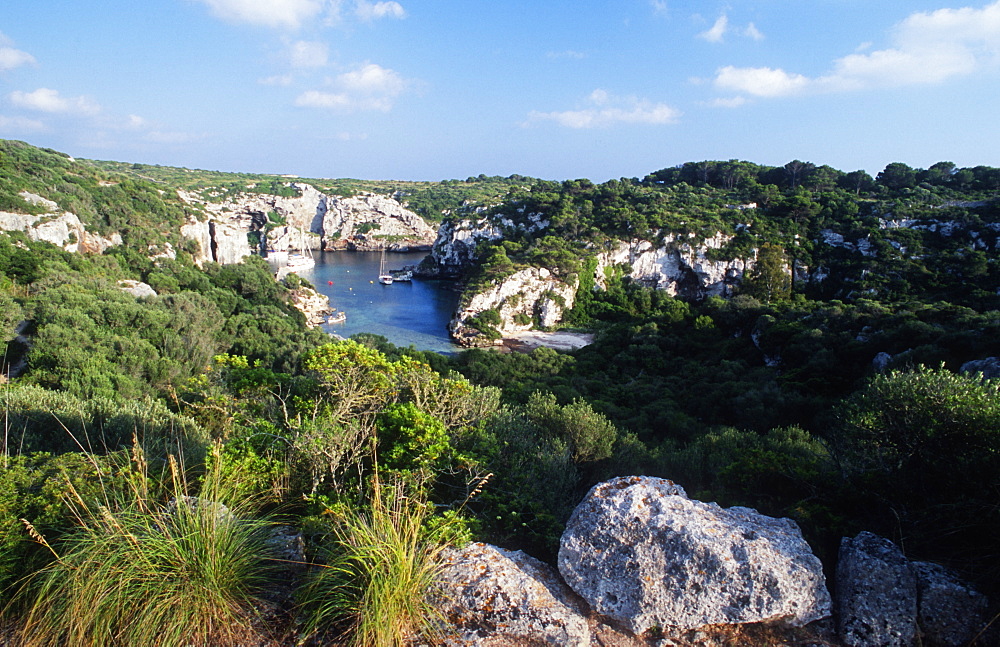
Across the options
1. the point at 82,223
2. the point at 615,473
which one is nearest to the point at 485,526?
the point at 615,473

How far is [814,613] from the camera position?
340 centimetres

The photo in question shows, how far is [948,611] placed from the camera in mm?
3330

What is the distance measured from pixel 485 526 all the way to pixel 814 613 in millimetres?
2493

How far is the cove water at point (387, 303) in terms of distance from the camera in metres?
42.6

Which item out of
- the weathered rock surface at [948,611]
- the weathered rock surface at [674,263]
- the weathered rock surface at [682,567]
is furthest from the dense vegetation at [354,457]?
the weathered rock surface at [674,263]

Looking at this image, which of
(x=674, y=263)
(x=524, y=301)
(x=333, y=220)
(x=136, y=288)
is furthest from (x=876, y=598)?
(x=333, y=220)

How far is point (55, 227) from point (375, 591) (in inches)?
1400

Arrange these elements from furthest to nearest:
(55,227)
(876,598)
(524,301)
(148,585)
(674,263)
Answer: (674,263) → (524,301) → (55,227) → (876,598) → (148,585)

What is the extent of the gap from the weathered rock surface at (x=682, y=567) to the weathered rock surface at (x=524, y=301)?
38.9 meters

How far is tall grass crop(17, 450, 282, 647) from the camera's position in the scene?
9.10ft

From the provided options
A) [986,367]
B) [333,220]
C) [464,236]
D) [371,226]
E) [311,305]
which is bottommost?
[311,305]

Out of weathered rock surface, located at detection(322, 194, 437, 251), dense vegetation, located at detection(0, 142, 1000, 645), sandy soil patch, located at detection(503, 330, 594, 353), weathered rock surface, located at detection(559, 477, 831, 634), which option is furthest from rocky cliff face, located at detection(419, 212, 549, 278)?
weathered rock surface, located at detection(559, 477, 831, 634)

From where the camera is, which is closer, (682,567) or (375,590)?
(375,590)

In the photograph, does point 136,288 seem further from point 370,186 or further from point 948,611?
point 370,186
